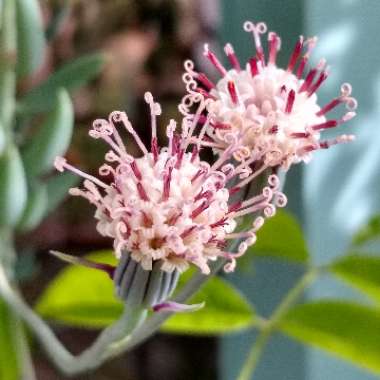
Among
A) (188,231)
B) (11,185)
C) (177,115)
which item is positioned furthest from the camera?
(177,115)

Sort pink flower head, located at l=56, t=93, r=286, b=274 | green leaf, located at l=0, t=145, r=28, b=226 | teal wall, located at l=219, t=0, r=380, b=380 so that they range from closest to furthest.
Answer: pink flower head, located at l=56, t=93, r=286, b=274 → green leaf, located at l=0, t=145, r=28, b=226 → teal wall, located at l=219, t=0, r=380, b=380

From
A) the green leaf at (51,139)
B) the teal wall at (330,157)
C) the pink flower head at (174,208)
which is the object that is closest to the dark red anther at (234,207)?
the pink flower head at (174,208)

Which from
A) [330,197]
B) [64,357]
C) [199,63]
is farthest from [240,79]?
[199,63]

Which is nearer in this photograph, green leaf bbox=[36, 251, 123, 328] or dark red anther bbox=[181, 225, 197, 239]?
dark red anther bbox=[181, 225, 197, 239]

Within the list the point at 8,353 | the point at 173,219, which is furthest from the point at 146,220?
the point at 8,353

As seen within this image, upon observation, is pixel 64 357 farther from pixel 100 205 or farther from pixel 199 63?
pixel 199 63

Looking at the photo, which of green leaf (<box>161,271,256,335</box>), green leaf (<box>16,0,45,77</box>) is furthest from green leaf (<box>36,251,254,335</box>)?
green leaf (<box>16,0,45,77</box>)

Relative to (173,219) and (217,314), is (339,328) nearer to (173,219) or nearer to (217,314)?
(217,314)

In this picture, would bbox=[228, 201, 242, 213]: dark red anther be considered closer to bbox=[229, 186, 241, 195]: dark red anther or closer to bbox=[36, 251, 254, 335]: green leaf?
bbox=[229, 186, 241, 195]: dark red anther
